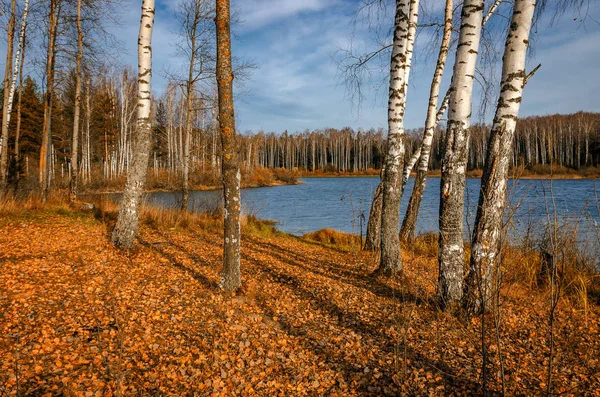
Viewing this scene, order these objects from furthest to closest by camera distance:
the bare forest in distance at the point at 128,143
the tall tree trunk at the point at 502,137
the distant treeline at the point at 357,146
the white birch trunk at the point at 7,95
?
the distant treeline at the point at 357,146 → the bare forest in distance at the point at 128,143 → the white birch trunk at the point at 7,95 → the tall tree trunk at the point at 502,137

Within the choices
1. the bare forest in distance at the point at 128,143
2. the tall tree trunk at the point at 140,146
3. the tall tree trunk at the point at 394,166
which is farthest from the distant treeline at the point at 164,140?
the tall tree trunk at the point at 140,146

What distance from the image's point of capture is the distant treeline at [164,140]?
85.6 feet

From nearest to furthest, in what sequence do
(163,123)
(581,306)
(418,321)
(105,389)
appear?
(105,389) < (418,321) < (581,306) < (163,123)

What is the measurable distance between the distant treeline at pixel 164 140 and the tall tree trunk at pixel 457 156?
65cm

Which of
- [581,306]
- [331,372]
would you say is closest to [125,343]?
[331,372]

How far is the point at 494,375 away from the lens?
3125 mm

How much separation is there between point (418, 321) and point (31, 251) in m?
6.37

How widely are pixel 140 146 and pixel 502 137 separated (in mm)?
5892

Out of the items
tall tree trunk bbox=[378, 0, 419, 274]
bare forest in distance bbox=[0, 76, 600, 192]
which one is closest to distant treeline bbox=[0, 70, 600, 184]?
bare forest in distance bbox=[0, 76, 600, 192]

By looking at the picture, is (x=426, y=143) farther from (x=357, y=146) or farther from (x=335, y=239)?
(x=357, y=146)

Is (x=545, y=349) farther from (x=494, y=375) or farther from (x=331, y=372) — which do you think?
(x=331, y=372)

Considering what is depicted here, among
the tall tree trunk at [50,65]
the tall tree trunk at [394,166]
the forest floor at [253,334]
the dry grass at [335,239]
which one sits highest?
the tall tree trunk at [50,65]

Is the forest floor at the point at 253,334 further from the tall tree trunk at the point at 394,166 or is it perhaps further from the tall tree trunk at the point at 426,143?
the tall tree trunk at the point at 426,143

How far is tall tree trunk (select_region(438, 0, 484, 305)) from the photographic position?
162 inches
